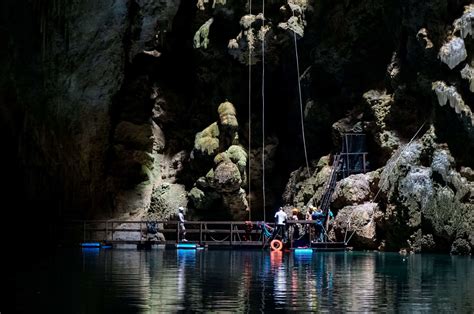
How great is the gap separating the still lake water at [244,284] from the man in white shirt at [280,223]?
15.8 ft

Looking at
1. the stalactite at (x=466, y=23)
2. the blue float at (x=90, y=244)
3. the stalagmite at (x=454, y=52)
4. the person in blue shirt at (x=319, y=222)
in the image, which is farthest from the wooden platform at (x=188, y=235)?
the stalactite at (x=466, y=23)

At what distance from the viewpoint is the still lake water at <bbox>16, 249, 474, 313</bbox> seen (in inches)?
558

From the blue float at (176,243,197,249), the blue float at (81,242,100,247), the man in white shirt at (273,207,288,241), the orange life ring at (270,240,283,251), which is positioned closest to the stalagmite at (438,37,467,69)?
the man in white shirt at (273,207,288,241)

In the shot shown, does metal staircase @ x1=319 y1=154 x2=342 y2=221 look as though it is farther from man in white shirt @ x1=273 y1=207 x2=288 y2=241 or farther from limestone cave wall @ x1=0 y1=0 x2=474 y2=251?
man in white shirt @ x1=273 y1=207 x2=288 y2=241

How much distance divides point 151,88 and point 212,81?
3871 mm

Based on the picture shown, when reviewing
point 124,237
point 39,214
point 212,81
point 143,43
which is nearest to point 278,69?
point 212,81

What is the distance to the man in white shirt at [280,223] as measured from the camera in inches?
1307

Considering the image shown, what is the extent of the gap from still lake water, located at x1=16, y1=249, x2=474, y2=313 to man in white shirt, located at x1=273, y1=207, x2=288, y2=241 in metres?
4.83

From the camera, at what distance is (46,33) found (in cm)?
3834

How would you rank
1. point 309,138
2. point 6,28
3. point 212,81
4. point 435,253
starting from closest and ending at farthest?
point 435,253, point 6,28, point 309,138, point 212,81

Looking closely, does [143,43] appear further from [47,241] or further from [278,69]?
[47,241]

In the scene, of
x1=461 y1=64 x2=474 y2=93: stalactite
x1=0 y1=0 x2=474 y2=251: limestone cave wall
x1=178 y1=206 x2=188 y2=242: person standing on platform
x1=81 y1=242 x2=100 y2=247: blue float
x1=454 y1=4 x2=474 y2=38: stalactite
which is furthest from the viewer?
x1=81 y1=242 x2=100 y2=247: blue float

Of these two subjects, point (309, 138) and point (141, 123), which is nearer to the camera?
point (309, 138)

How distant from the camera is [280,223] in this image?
3319cm
